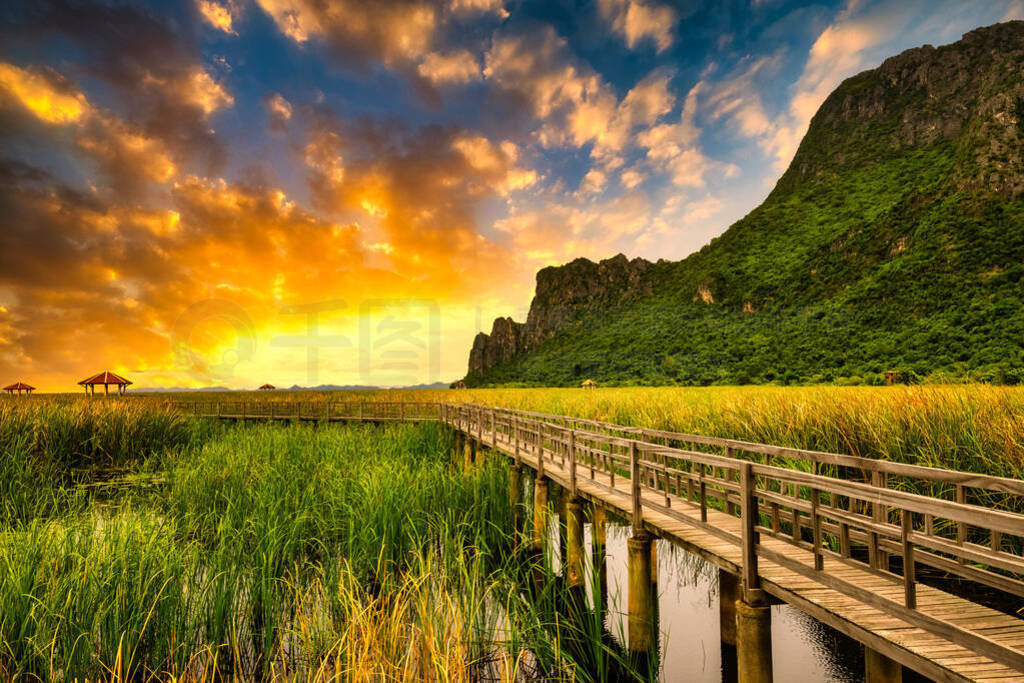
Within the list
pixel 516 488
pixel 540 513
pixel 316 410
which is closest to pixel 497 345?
pixel 316 410

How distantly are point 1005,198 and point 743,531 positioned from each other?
249 ft

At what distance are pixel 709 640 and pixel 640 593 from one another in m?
1.78

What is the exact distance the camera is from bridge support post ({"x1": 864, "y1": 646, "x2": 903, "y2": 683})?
3.53 m

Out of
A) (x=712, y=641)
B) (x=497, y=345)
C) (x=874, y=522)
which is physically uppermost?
(x=497, y=345)

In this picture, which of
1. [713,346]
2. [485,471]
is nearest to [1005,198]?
[713,346]

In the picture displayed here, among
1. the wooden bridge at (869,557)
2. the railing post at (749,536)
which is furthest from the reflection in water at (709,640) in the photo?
the railing post at (749,536)

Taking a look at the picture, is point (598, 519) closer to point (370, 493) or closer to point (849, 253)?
point (370, 493)

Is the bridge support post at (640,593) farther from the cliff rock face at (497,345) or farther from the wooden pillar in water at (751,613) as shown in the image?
the cliff rock face at (497,345)

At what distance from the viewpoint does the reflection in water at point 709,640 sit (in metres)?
6.09

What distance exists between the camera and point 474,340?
19812 centimetres

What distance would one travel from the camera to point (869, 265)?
66000 millimetres

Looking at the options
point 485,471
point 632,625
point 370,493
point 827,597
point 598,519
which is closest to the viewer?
point 827,597

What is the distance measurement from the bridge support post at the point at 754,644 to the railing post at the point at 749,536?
0.10 meters

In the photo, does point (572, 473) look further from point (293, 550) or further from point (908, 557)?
point (908, 557)
